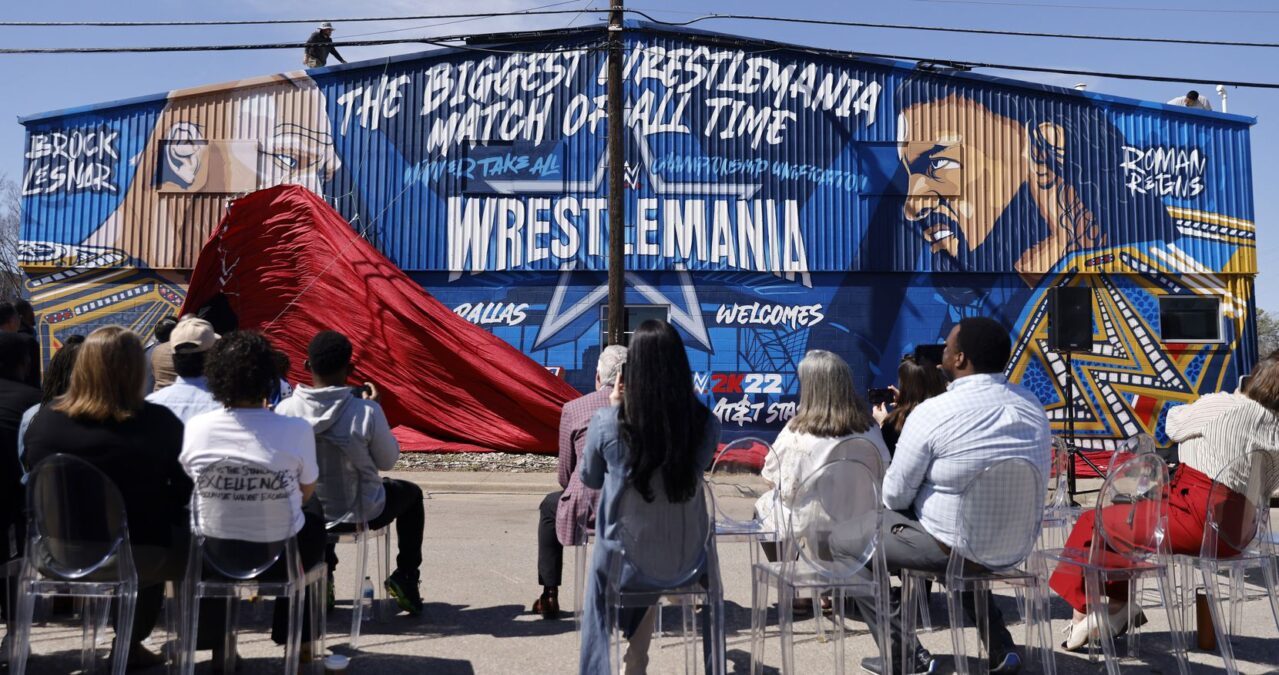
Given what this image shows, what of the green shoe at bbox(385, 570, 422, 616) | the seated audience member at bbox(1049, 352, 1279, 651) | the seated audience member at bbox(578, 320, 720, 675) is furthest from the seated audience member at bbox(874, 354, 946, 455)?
the green shoe at bbox(385, 570, 422, 616)

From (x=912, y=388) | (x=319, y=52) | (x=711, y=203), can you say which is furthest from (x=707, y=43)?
(x=912, y=388)

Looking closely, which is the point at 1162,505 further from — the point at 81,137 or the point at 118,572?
the point at 81,137

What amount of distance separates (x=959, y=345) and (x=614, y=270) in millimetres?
8857

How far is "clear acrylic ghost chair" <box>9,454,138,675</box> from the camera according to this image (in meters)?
3.50

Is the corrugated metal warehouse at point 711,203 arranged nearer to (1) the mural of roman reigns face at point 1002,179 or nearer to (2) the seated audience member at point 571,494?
(1) the mural of roman reigns face at point 1002,179

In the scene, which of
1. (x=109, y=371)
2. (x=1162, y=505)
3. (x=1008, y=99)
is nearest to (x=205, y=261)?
(x=109, y=371)

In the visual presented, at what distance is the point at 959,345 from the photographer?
421 cm

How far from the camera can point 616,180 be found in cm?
1284

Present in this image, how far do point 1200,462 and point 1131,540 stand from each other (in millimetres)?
932

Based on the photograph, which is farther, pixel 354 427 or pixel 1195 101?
pixel 1195 101

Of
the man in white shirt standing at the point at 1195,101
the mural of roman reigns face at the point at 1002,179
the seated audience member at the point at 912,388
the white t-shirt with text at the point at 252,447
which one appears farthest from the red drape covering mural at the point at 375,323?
the man in white shirt standing at the point at 1195,101

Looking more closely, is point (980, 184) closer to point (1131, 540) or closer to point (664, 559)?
point (1131, 540)

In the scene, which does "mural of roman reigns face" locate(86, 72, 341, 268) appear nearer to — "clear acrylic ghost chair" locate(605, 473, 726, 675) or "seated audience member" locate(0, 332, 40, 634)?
"seated audience member" locate(0, 332, 40, 634)

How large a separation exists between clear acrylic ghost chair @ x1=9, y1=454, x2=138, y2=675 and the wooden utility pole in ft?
30.4
